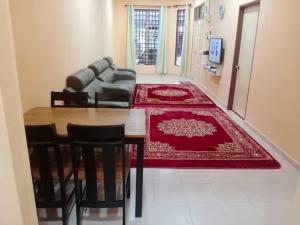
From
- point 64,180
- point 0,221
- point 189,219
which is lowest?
point 189,219

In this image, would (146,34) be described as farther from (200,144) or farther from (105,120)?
(105,120)

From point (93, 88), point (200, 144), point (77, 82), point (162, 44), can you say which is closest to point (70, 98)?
point (77, 82)

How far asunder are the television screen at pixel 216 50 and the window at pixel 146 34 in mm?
3893

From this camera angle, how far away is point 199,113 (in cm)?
489

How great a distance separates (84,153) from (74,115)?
27.7 inches

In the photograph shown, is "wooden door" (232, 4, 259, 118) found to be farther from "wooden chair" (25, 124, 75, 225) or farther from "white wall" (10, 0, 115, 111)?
"wooden chair" (25, 124, 75, 225)

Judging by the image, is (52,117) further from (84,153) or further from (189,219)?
(189,219)

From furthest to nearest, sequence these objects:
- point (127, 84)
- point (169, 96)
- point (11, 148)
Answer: point (169, 96) → point (127, 84) → point (11, 148)

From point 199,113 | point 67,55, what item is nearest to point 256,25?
point 199,113

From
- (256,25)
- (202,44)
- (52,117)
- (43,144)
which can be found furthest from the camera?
(202,44)

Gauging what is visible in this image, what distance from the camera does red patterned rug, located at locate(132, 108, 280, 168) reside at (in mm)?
3027

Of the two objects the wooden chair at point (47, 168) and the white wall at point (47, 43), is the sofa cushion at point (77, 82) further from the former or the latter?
the wooden chair at point (47, 168)

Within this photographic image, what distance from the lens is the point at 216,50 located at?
5.74 m

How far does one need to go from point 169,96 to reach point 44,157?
185 inches
